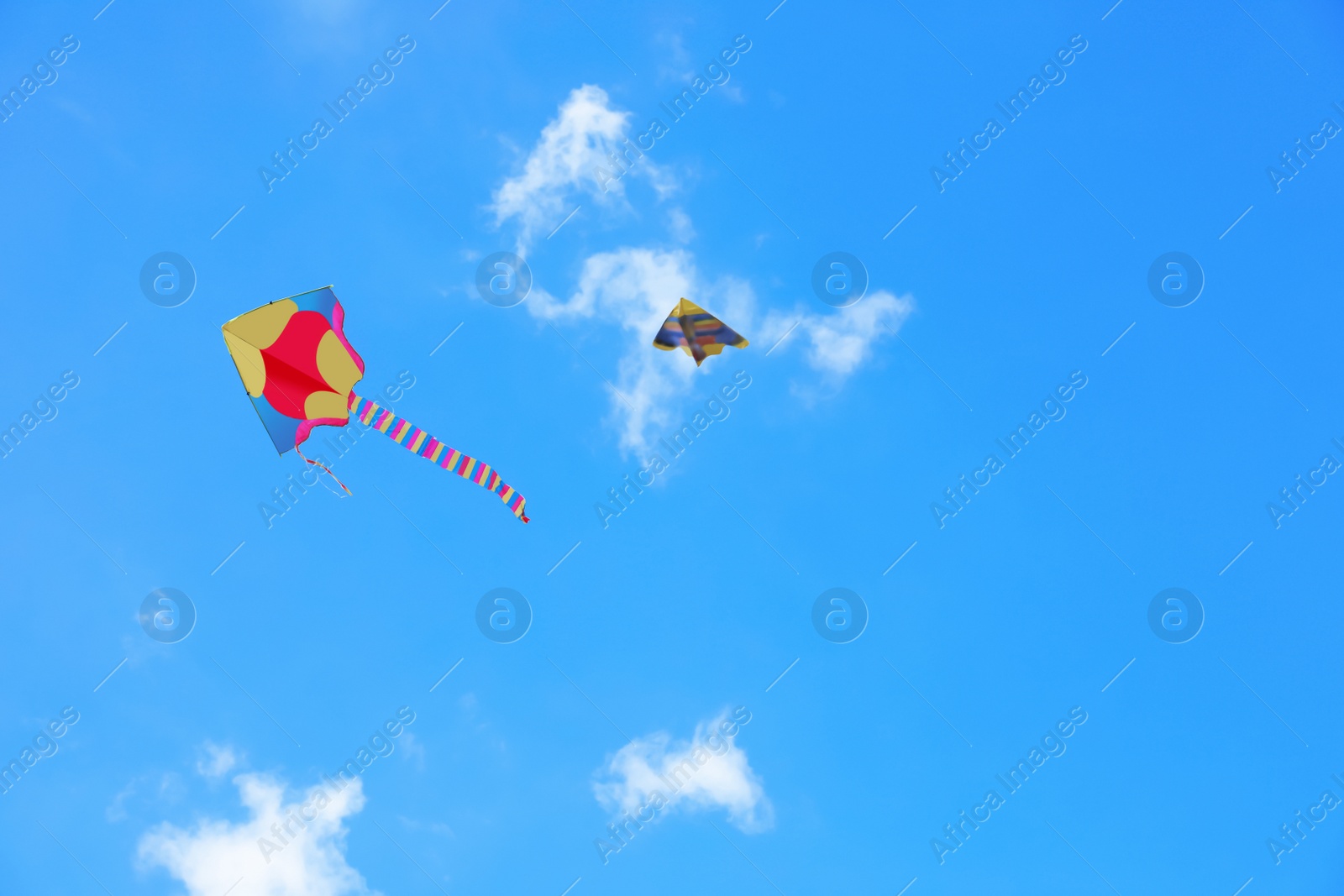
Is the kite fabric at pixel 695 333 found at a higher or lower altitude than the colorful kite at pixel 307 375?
lower

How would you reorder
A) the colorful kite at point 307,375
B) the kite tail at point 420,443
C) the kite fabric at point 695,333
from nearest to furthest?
the colorful kite at point 307,375
the kite tail at point 420,443
the kite fabric at point 695,333

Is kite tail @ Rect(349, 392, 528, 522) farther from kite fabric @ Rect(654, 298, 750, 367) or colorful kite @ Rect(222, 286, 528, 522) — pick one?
kite fabric @ Rect(654, 298, 750, 367)

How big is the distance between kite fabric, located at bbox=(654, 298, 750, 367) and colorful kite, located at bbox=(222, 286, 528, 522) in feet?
17.8

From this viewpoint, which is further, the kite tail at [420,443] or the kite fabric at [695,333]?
the kite fabric at [695,333]

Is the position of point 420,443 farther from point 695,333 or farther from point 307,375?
point 695,333

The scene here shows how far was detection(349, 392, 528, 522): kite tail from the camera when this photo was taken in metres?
17.5

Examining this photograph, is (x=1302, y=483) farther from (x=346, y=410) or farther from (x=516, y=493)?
(x=346, y=410)

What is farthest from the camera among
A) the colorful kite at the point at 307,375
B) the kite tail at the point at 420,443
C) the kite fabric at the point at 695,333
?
the kite fabric at the point at 695,333

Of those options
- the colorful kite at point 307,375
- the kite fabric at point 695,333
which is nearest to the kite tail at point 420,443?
the colorful kite at point 307,375

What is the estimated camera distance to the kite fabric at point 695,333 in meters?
19.1

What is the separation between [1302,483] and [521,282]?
20659 mm

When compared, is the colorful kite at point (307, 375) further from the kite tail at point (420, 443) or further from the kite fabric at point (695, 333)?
the kite fabric at point (695, 333)

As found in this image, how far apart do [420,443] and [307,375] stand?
2.85 metres

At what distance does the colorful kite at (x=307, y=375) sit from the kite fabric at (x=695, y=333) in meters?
5.43
